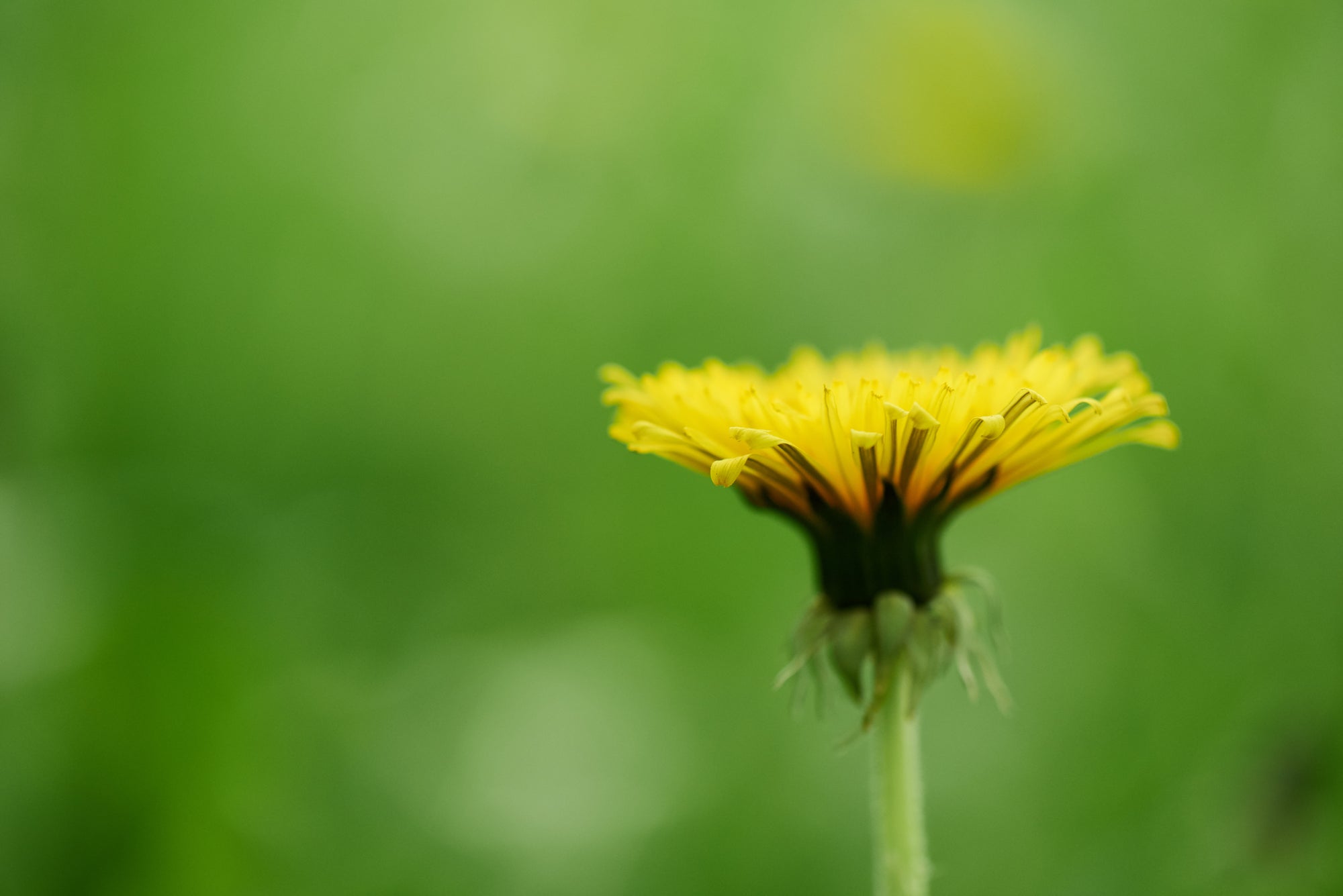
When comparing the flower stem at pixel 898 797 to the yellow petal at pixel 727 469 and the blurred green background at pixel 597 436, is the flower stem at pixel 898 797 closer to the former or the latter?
the yellow petal at pixel 727 469

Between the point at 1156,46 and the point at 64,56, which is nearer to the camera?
the point at 64,56

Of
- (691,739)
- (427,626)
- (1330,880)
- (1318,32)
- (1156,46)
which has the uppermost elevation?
(1156,46)

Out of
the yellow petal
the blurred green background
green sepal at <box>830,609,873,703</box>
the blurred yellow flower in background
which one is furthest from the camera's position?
the blurred yellow flower in background

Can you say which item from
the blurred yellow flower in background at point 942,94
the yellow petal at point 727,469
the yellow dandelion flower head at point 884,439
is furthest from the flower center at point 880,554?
the blurred yellow flower in background at point 942,94

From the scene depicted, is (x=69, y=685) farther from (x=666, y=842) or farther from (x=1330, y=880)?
(x=1330, y=880)

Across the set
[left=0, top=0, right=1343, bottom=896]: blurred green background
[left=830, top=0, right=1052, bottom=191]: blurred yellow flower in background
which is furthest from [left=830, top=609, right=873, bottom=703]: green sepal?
[left=830, top=0, right=1052, bottom=191]: blurred yellow flower in background

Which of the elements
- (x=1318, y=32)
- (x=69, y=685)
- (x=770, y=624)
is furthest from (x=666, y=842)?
(x=1318, y=32)

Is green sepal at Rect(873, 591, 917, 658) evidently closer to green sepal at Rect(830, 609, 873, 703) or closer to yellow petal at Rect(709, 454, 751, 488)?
green sepal at Rect(830, 609, 873, 703)

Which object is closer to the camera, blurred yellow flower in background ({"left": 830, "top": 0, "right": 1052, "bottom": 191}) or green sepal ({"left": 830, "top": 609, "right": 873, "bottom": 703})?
green sepal ({"left": 830, "top": 609, "right": 873, "bottom": 703})

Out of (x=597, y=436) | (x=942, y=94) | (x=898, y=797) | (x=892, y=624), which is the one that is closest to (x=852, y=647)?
(x=892, y=624)
